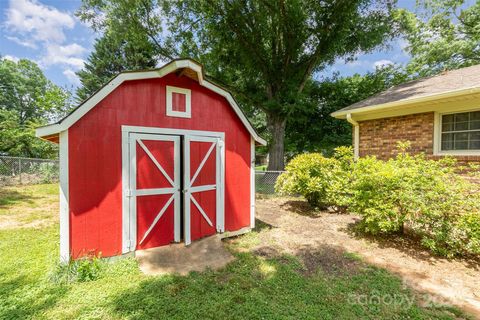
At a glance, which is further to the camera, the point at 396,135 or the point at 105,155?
the point at 396,135

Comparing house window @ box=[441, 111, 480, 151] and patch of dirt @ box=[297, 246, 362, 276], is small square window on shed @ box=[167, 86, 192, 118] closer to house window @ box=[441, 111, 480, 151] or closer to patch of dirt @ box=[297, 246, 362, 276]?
patch of dirt @ box=[297, 246, 362, 276]

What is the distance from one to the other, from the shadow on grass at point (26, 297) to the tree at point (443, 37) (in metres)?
19.1

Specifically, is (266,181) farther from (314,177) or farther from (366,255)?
(366,255)

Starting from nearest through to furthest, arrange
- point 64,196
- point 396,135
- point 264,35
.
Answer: point 64,196, point 396,135, point 264,35

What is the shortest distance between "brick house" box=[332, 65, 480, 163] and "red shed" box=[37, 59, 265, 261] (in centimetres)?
458

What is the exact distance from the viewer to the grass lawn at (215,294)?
2703 millimetres

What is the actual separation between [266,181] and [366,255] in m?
6.26

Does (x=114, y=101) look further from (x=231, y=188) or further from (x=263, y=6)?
(x=263, y=6)

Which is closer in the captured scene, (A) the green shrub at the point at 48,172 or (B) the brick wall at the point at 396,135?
(B) the brick wall at the point at 396,135

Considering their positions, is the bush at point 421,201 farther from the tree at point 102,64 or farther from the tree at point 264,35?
the tree at point 102,64

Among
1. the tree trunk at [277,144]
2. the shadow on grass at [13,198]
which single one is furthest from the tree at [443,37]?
the shadow on grass at [13,198]

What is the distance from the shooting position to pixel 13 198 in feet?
29.0

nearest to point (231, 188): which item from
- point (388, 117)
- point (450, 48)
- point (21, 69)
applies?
point (388, 117)

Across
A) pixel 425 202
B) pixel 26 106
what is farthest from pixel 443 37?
pixel 26 106
